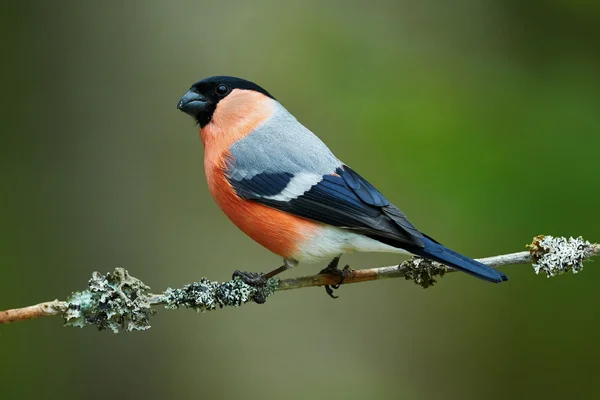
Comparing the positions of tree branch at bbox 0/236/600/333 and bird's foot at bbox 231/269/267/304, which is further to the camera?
bird's foot at bbox 231/269/267/304

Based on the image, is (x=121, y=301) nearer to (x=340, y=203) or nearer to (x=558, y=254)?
(x=340, y=203)

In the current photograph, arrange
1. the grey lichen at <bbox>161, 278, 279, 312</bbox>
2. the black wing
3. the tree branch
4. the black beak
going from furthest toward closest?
the black beak → the black wing → the grey lichen at <bbox>161, 278, 279, 312</bbox> → the tree branch

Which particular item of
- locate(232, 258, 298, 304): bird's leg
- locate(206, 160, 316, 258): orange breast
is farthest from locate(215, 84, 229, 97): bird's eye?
locate(232, 258, 298, 304): bird's leg

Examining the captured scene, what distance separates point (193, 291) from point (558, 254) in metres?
0.91

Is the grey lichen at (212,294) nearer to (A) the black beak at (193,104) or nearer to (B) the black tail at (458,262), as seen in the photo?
(B) the black tail at (458,262)

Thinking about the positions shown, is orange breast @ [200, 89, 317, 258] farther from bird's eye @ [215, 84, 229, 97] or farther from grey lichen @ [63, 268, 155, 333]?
grey lichen @ [63, 268, 155, 333]

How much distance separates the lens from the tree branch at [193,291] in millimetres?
1717

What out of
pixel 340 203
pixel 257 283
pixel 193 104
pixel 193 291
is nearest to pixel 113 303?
pixel 193 291

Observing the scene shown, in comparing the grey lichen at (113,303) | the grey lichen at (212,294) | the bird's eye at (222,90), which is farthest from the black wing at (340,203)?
the grey lichen at (113,303)

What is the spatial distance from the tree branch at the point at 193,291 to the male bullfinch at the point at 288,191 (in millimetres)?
89

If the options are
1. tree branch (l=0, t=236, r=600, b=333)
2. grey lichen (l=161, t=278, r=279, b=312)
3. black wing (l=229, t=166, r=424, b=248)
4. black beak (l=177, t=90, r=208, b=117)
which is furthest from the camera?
black beak (l=177, t=90, r=208, b=117)

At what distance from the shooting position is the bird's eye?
7.77 ft

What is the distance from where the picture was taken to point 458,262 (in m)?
1.85

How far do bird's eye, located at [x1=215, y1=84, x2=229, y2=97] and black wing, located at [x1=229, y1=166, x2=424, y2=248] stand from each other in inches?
13.0
